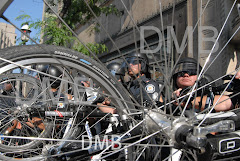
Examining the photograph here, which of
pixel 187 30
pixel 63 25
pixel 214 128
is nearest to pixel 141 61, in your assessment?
pixel 187 30

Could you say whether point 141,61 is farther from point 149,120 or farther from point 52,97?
point 149,120

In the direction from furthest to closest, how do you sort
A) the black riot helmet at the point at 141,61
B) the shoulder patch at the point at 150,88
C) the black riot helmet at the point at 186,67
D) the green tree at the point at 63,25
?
the green tree at the point at 63,25 → the black riot helmet at the point at 141,61 → the black riot helmet at the point at 186,67 → the shoulder patch at the point at 150,88

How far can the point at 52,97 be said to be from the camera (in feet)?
9.94

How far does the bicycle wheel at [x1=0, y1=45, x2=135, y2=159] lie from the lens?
185 cm

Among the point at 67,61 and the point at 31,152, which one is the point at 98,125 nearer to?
the point at 31,152

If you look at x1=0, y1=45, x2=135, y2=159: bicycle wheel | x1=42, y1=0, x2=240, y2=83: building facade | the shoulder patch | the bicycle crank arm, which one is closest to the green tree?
x1=42, y1=0, x2=240, y2=83: building facade

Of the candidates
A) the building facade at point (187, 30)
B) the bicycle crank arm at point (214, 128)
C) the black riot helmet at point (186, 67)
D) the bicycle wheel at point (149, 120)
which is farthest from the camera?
the building facade at point (187, 30)

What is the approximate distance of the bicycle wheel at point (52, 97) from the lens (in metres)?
1.85

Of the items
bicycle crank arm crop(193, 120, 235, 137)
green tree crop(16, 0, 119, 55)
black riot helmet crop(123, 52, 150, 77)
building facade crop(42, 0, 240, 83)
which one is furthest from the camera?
green tree crop(16, 0, 119, 55)

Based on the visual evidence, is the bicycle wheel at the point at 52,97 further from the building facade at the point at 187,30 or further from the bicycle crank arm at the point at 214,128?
the building facade at the point at 187,30

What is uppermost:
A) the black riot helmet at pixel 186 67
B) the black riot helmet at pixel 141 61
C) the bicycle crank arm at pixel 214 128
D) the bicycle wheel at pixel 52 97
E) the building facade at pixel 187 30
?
the building facade at pixel 187 30

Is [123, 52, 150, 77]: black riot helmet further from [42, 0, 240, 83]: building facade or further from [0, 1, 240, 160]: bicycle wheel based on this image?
[0, 1, 240, 160]: bicycle wheel

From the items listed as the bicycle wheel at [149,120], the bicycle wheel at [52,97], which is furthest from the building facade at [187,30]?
the bicycle wheel at [149,120]

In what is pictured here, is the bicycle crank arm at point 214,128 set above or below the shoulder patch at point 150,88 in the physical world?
below
